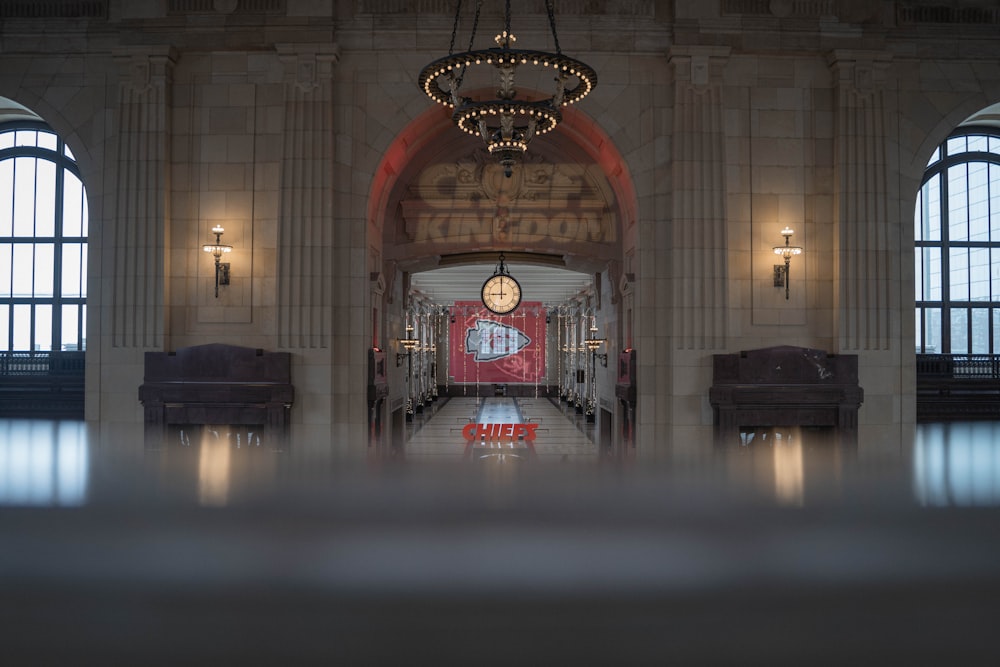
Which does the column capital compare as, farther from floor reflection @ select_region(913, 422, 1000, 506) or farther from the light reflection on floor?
→ the light reflection on floor

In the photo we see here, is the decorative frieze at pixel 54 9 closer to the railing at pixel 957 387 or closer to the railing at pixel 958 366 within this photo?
the railing at pixel 957 387

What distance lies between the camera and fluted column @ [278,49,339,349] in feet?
40.1

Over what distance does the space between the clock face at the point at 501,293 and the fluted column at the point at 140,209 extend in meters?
8.24

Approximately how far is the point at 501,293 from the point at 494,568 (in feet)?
56.6

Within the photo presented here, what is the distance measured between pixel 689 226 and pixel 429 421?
13.8 metres

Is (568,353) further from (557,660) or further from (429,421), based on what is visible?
(557,660)

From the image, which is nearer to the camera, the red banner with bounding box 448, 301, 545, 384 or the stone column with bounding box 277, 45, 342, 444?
the stone column with bounding box 277, 45, 342, 444

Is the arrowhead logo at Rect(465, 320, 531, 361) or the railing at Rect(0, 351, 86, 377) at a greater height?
the arrowhead logo at Rect(465, 320, 531, 361)

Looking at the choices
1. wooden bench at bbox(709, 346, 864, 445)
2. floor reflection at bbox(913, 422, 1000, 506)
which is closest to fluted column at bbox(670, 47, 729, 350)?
wooden bench at bbox(709, 346, 864, 445)

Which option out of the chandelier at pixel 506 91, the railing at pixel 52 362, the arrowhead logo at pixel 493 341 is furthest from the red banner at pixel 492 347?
the chandelier at pixel 506 91

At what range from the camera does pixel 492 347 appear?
1580 inches

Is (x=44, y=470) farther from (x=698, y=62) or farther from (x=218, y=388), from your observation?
(x=698, y=62)

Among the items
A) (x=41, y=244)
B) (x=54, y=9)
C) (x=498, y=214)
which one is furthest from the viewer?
(x=41, y=244)

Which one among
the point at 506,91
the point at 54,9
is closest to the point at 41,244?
the point at 54,9
